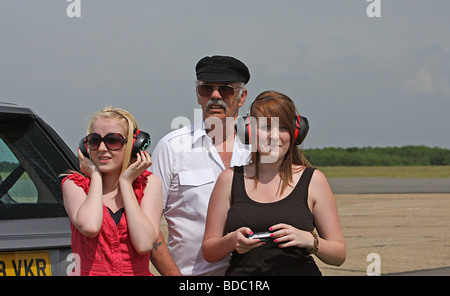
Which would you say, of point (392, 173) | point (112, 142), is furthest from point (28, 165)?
point (392, 173)

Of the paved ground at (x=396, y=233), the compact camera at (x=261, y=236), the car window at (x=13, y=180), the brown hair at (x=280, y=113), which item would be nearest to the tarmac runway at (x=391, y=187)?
the paved ground at (x=396, y=233)

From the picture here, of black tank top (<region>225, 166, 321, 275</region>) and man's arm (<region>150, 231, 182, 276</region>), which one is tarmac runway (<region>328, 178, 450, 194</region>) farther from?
black tank top (<region>225, 166, 321, 275</region>)

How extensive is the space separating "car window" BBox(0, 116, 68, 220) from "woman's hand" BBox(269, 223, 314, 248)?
1.29m

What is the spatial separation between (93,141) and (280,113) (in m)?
0.92

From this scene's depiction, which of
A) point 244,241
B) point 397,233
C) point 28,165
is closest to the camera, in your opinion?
point 244,241

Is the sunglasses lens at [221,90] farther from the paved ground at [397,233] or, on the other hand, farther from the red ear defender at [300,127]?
the paved ground at [397,233]

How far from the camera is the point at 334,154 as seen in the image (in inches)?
2640

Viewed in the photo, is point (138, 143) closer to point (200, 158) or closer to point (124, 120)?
point (124, 120)

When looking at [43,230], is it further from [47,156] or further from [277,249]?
[277,249]

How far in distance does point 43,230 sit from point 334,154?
64.8m

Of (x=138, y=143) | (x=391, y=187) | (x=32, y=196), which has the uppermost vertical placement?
(x=138, y=143)

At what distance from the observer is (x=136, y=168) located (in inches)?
125

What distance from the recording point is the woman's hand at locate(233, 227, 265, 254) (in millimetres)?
2992

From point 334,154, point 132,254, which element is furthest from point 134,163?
point 334,154
